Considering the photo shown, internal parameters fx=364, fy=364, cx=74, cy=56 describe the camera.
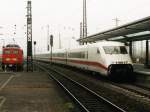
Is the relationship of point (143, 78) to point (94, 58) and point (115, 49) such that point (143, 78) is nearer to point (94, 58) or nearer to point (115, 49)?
point (115, 49)

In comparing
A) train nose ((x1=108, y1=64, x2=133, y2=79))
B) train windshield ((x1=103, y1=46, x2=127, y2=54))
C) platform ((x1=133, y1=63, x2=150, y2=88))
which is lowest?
platform ((x1=133, y1=63, x2=150, y2=88))

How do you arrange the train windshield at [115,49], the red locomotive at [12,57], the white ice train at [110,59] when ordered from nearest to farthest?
1. the white ice train at [110,59]
2. the train windshield at [115,49]
3. the red locomotive at [12,57]

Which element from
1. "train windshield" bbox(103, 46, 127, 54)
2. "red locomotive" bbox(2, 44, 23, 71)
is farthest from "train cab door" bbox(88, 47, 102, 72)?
"red locomotive" bbox(2, 44, 23, 71)

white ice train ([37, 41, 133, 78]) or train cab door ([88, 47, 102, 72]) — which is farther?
train cab door ([88, 47, 102, 72])

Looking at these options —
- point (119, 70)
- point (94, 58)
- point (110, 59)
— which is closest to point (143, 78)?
point (119, 70)

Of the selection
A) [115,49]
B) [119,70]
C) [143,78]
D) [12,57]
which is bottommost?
[143,78]

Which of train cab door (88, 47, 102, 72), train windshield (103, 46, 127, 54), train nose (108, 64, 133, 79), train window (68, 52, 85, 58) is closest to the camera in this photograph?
train nose (108, 64, 133, 79)

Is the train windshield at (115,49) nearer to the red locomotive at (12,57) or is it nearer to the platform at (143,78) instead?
the platform at (143,78)

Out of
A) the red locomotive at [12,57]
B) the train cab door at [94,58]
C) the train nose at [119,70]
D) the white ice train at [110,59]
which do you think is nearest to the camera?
the train nose at [119,70]

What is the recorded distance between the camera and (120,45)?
81.4 feet

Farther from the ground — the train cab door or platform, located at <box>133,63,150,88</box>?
the train cab door

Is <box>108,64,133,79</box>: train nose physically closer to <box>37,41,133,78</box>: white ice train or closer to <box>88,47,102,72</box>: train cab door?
<box>37,41,133,78</box>: white ice train

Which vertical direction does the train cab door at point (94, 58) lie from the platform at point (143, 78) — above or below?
above

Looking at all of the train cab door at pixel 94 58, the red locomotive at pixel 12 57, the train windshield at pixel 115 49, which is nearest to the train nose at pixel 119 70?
the train windshield at pixel 115 49
